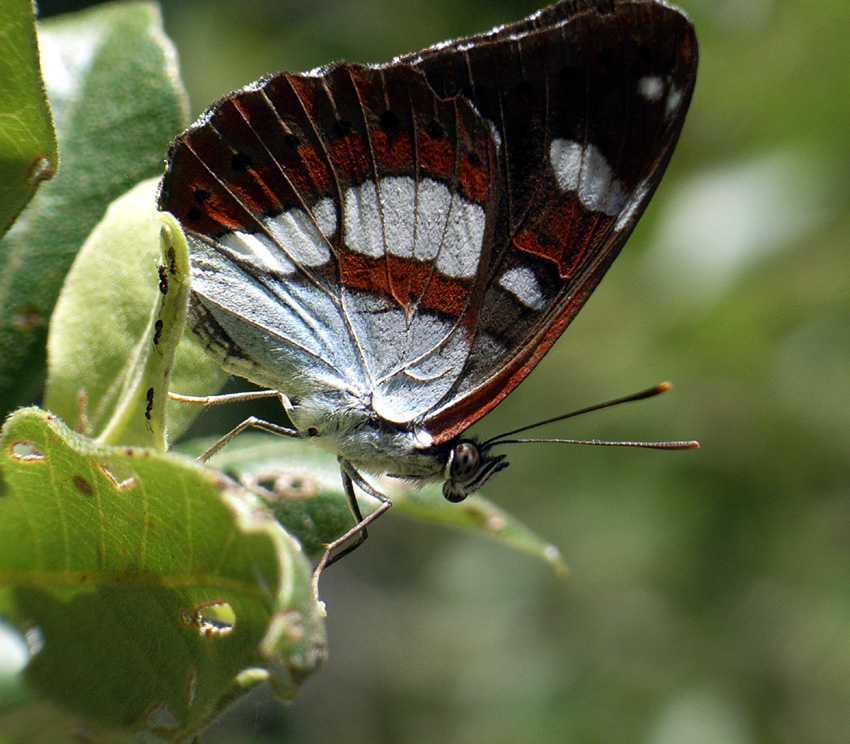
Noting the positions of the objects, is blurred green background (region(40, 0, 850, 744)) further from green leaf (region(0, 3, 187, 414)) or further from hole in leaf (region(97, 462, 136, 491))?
hole in leaf (region(97, 462, 136, 491))

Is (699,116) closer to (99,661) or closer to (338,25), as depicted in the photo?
(338,25)

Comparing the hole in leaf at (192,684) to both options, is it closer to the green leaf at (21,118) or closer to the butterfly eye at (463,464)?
the green leaf at (21,118)

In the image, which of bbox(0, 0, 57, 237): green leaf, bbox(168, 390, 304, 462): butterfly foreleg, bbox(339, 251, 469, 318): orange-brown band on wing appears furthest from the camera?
bbox(339, 251, 469, 318): orange-brown band on wing

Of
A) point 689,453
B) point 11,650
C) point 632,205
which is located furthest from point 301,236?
point 689,453

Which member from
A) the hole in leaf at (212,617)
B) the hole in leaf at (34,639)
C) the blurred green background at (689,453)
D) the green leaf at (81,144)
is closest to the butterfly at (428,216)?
the green leaf at (81,144)

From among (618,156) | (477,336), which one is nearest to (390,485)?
(477,336)

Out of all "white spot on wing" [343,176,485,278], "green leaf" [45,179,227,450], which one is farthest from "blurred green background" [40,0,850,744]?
"green leaf" [45,179,227,450]
